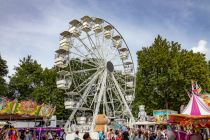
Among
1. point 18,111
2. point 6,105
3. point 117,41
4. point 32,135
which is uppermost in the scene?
point 117,41

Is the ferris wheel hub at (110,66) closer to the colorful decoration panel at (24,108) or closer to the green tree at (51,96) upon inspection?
the colorful decoration panel at (24,108)

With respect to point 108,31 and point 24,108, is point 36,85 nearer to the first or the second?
point 108,31

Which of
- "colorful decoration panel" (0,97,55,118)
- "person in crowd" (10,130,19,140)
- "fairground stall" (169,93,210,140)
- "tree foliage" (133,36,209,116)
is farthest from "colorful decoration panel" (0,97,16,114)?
"tree foliage" (133,36,209,116)

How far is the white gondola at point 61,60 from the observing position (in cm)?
3593

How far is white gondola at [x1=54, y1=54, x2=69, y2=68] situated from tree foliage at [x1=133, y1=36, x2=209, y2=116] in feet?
55.7

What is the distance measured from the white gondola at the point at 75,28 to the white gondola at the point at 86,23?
55 cm

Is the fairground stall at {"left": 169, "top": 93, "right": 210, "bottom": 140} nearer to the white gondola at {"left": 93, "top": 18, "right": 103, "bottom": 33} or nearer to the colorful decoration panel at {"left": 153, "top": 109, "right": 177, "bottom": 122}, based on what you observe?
the white gondola at {"left": 93, "top": 18, "right": 103, "bottom": 33}

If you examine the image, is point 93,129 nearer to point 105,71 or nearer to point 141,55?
point 105,71

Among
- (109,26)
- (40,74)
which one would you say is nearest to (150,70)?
(109,26)

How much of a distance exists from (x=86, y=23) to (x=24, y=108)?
566 inches

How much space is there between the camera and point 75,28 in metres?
37.5

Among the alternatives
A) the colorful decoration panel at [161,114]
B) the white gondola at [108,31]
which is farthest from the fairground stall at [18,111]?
the colorful decoration panel at [161,114]

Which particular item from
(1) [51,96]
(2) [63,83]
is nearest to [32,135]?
(2) [63,83]

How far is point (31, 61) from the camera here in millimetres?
67000
